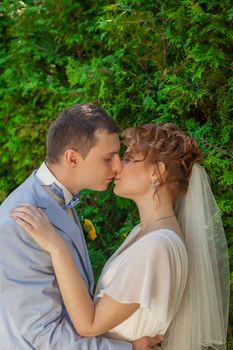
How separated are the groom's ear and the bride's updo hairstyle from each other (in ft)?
0.94

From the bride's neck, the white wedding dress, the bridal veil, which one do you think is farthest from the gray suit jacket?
the bride's neck

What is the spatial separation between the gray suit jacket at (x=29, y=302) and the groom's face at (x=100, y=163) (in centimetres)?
26

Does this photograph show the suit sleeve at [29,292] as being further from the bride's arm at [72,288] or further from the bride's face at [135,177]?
the bride's face at [135,177]

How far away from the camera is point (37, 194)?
2.69 meters

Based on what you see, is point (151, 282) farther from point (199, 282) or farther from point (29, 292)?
point (29, 292)

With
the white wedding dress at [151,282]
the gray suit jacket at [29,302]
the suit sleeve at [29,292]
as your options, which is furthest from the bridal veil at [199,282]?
the suit sleeve at [29,292]

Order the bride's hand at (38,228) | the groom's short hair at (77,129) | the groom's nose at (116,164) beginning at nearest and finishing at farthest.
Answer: the bride's hand at (38,228)
the groom's short hair at (77,129)
the groom's nose at (116,164)

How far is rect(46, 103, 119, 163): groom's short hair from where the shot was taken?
269 cm

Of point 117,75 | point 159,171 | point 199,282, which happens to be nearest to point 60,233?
point 159,171

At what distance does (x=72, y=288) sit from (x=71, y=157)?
1.93ft

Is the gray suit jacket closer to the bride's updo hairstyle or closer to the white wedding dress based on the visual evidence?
the white wedding dress

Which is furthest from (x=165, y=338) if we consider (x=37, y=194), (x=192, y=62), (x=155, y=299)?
(x=192, y=62)

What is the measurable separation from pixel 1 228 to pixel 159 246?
2.23 feet

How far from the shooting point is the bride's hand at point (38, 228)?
2496 millimetres
